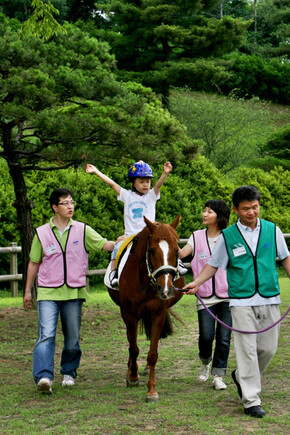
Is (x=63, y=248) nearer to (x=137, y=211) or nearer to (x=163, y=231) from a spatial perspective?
(x=137, y=211)

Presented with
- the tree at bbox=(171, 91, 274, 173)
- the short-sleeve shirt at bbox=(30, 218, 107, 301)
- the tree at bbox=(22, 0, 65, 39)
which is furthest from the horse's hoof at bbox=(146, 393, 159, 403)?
the tree at bbox=(171, 91, 274, 173)

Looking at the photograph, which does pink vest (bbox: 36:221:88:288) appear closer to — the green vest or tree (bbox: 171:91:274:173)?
the green vest

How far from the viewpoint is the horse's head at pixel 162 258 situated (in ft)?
17.1

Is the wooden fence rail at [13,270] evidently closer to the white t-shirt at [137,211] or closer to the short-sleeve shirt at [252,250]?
the white t-shirt at [137,211]

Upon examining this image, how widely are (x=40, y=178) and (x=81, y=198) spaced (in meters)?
1.05

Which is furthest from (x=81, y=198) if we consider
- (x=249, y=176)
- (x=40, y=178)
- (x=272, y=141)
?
(x=272, y=141)

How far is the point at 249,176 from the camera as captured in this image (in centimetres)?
1984

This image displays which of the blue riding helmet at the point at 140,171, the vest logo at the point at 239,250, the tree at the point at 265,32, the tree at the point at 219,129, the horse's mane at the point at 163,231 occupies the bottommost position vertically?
the vest logo at the point at 239,250

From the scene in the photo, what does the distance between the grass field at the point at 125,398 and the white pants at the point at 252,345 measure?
24 centimetres

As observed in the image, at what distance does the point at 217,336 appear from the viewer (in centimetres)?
620

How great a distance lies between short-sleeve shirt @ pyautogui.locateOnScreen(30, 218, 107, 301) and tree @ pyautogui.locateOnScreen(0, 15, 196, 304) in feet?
8.81

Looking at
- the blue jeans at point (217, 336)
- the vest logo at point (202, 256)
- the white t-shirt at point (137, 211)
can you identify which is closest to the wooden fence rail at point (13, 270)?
the white t-shirt at point (137, 211)

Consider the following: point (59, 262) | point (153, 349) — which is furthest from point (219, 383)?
point (59, 262)

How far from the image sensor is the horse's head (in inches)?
205
